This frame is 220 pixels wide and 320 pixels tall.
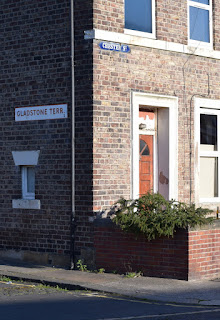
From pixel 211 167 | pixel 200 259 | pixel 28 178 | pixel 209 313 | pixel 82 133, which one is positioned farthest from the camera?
pixel 211 167

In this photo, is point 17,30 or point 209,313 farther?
point 17,30

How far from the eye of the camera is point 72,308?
9.66 metres

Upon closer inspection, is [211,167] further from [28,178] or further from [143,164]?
[28,178]

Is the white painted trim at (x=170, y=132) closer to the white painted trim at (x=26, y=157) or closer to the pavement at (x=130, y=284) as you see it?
the white painted trim at (x=26, y=157)

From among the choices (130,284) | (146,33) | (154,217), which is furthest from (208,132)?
(130,284)

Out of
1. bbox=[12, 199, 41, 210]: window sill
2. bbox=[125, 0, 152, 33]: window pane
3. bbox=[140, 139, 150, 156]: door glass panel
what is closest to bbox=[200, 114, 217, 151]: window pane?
bbox=[140, 139, 150, 156]: door glass panel

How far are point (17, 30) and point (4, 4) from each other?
705 millimetres

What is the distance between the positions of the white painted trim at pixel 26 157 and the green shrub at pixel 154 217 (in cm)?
196

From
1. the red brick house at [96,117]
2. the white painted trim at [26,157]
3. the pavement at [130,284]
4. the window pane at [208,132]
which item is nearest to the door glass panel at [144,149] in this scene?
the red brick house at [96,117]

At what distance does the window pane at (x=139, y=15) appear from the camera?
14.0 meters

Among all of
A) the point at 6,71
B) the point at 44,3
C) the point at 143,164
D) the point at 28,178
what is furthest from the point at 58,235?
the point at 44,3

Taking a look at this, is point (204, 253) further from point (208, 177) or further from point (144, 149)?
point (208, 177)

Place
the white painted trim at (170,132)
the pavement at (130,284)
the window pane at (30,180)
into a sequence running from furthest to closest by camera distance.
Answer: the window pane at (30,180)
the white painted trim at (170,132)
the pavement at (130,284)

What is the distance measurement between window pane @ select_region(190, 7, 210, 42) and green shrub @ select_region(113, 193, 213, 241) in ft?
13.8
